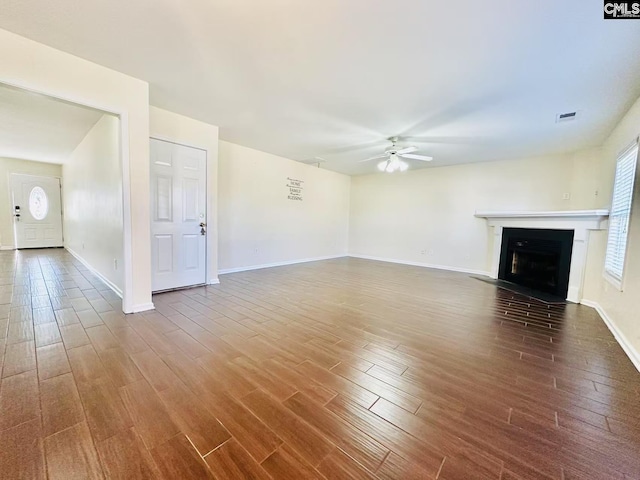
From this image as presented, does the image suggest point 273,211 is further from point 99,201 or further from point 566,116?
point 566,116

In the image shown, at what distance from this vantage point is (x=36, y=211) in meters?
7.28

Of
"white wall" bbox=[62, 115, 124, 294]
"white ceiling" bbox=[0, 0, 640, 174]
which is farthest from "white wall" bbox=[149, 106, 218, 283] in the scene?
"white wall" bbox=[62, 115, 124, 294]

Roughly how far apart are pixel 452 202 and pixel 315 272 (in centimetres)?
373

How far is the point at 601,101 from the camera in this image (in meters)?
2.85

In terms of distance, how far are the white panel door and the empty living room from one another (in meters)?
0.03

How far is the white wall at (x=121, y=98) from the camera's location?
7.25ft

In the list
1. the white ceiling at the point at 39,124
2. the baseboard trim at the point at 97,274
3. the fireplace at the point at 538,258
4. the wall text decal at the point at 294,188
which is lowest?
the baseboard trim at the point at 97,274

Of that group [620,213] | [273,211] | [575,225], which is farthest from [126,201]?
[575,225]

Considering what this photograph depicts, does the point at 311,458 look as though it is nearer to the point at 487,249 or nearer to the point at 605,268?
the point at 605,268

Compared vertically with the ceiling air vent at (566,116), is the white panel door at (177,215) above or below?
below

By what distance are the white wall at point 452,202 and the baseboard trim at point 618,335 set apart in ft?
6.03

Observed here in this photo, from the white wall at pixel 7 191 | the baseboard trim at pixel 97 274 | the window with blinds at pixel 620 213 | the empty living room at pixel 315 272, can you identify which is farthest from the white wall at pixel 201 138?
the white wall at pixel 7 191

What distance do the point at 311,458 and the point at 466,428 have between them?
0.88m

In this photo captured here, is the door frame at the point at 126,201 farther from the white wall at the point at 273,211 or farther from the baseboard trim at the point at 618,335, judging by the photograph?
the baseboard trim at the point at 618,335
